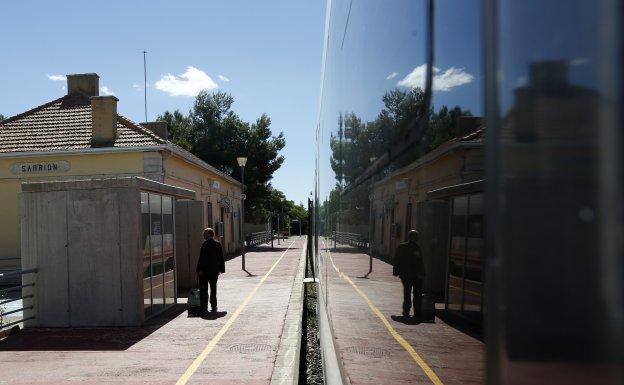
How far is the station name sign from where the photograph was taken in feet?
66.0

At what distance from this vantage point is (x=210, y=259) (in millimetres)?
11047

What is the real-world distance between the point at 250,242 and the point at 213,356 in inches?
1276

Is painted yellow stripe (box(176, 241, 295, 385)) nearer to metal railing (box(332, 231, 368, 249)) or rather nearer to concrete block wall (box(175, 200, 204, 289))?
concrete block wall (box(175, 200, 204, 289))

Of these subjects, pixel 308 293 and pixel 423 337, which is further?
pixel 308 293

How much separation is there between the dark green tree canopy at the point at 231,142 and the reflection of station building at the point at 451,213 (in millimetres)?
42532

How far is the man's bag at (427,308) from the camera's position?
42.1 inches

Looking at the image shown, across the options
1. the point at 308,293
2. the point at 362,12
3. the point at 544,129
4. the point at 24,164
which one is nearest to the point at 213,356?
the point at 362,12

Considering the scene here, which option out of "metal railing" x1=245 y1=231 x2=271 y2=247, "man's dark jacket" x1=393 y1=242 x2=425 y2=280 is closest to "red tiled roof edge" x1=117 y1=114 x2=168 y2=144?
"metal railing" x1=245 y1=231 x2=271 y2=247

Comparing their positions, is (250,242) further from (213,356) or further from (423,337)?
(423,337)

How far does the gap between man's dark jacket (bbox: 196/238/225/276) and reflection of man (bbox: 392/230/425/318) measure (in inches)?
395

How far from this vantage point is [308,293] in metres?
16.1

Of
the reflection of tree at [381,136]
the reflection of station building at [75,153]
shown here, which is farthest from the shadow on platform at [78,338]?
the reflection of station building at [75,153]

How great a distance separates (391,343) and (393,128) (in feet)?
1.84

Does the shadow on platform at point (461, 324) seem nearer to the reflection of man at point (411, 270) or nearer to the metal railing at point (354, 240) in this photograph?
the reflection of man at point (411, 270)
